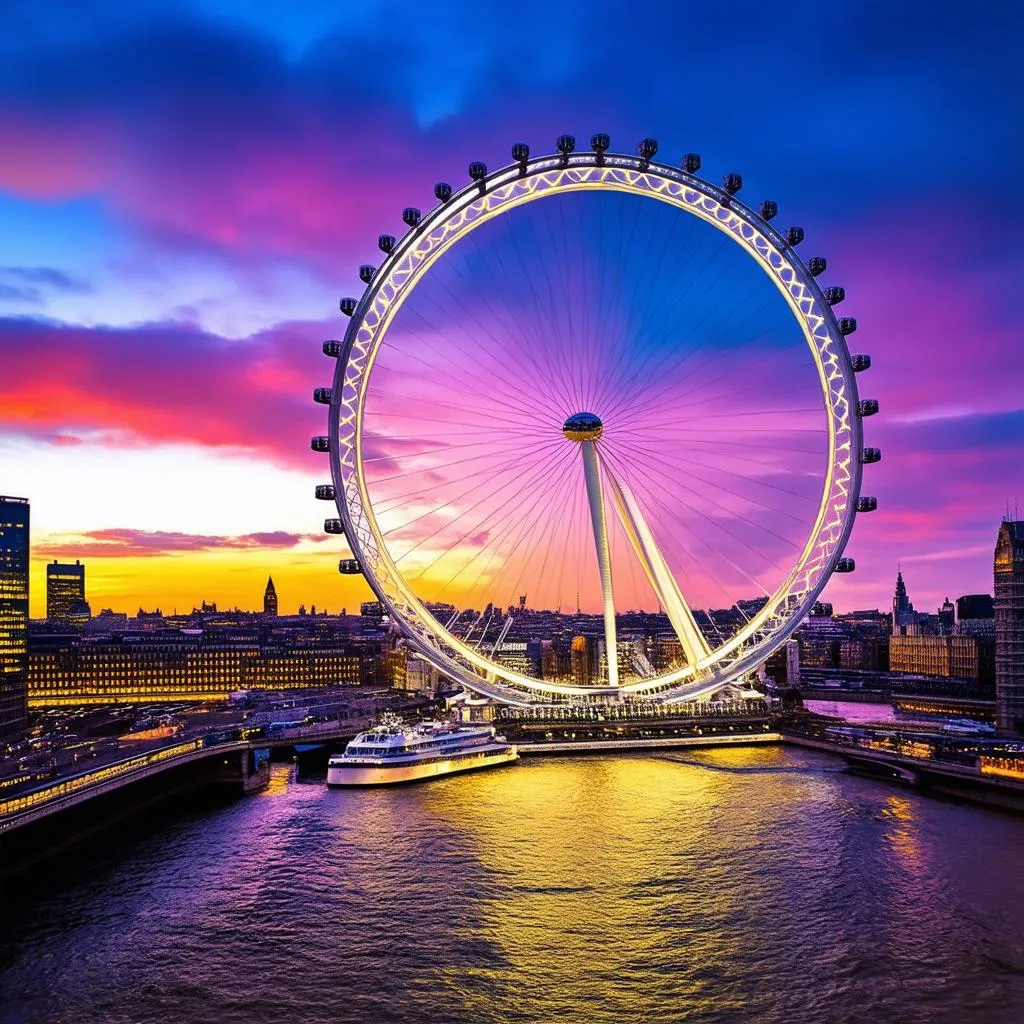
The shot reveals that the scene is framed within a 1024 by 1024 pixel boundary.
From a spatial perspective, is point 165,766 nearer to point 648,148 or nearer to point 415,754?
point 415,754

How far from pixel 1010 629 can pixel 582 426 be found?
100.0 feet

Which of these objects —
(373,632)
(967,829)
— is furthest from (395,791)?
(373,632)

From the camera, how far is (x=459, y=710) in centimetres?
5881

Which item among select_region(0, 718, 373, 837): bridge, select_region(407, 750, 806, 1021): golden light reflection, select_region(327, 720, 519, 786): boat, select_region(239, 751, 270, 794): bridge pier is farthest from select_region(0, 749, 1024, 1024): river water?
select_region(239, 751, 270, 794): bridge pier

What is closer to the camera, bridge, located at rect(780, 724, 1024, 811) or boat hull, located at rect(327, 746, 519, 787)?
bridge, located at rect(780, 724, 1024, 811)

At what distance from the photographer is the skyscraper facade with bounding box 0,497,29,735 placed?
6781 centimetres

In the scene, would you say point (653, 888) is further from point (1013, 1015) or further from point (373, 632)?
point (373, 632)

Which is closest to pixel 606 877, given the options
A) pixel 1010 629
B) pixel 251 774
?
pixel 251 774

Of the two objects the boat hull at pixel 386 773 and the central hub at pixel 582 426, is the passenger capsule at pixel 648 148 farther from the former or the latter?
the boat hull at pixel 386 773

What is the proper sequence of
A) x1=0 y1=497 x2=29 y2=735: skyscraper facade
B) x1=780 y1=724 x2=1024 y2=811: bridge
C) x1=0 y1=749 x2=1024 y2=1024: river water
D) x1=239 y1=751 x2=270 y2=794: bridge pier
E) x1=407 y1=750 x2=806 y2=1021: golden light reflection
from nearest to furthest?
x1=0 y1=749 x2=1024 y2=1024: river water < x1=407 y1=750 x2=806 y2=1021: golden light reflection < x1=780 y1=724 x2=1024 y2=811: bridge < x1=239 y1=751 x2=270 y2=794: bridge pier < x1=0 y1=497 x2=29 y2=735: skyscraper facade

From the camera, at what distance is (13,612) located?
74.4 metres

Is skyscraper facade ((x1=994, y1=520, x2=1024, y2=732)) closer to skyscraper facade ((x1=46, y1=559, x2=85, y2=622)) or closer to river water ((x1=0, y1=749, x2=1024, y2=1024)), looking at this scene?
river water ((x1=0, y1=749, x2=1024, y2=1024))

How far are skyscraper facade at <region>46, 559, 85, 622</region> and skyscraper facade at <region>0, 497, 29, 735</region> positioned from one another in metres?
107

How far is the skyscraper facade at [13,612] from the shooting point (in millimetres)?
67812
